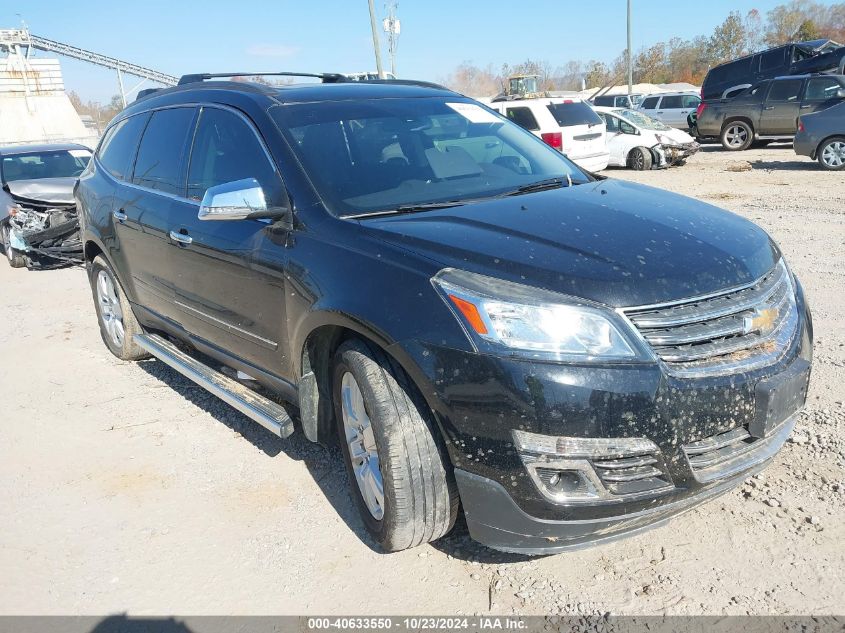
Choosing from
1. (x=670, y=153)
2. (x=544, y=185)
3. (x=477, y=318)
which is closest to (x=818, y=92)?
(x=670, y=153)

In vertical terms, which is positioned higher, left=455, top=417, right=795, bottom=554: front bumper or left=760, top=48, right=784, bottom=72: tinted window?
left=760, top=48, right=784, bottom=72: tinted window

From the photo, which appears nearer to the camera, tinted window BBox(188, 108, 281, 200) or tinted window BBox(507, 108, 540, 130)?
tinted window BBox(188, 108, 281, 200)

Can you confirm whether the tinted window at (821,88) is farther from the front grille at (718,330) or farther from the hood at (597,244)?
the front grille at (718,330)

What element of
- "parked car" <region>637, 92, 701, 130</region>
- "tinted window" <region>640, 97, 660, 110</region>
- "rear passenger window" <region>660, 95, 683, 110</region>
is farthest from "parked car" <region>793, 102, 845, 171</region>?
"tinted window" <region>640, 97, 660, 110</region>

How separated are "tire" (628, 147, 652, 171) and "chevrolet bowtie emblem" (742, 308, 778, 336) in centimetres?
1492

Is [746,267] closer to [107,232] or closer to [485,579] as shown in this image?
[485,579]

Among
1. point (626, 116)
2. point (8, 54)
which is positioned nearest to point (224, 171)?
point (626, 116)

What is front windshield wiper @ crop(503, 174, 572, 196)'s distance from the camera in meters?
3.44

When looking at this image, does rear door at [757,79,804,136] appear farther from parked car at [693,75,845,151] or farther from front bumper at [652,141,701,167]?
front bumper at [652,141,701,167]

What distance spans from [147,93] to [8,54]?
51322mm

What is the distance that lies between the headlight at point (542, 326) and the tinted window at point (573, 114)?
492 inches

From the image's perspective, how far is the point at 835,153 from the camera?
46.1 ft

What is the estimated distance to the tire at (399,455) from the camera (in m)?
2.62

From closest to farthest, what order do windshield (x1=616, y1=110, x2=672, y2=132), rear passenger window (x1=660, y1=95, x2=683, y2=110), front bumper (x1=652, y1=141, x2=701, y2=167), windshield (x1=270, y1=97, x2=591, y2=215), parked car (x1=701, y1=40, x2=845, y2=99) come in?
windshield (x1=270, y1=97, x2=591, y2=215)
front bumper (x1=652, y1=141, x2=701, y2=167)
windshield (x1=616, y1=110, x2=672, y2=132)
parked car (x1=701, y1=40, x2=845, y2=99)
rear passenger window (x1=660, y1=95, x2=683, y2=110)
